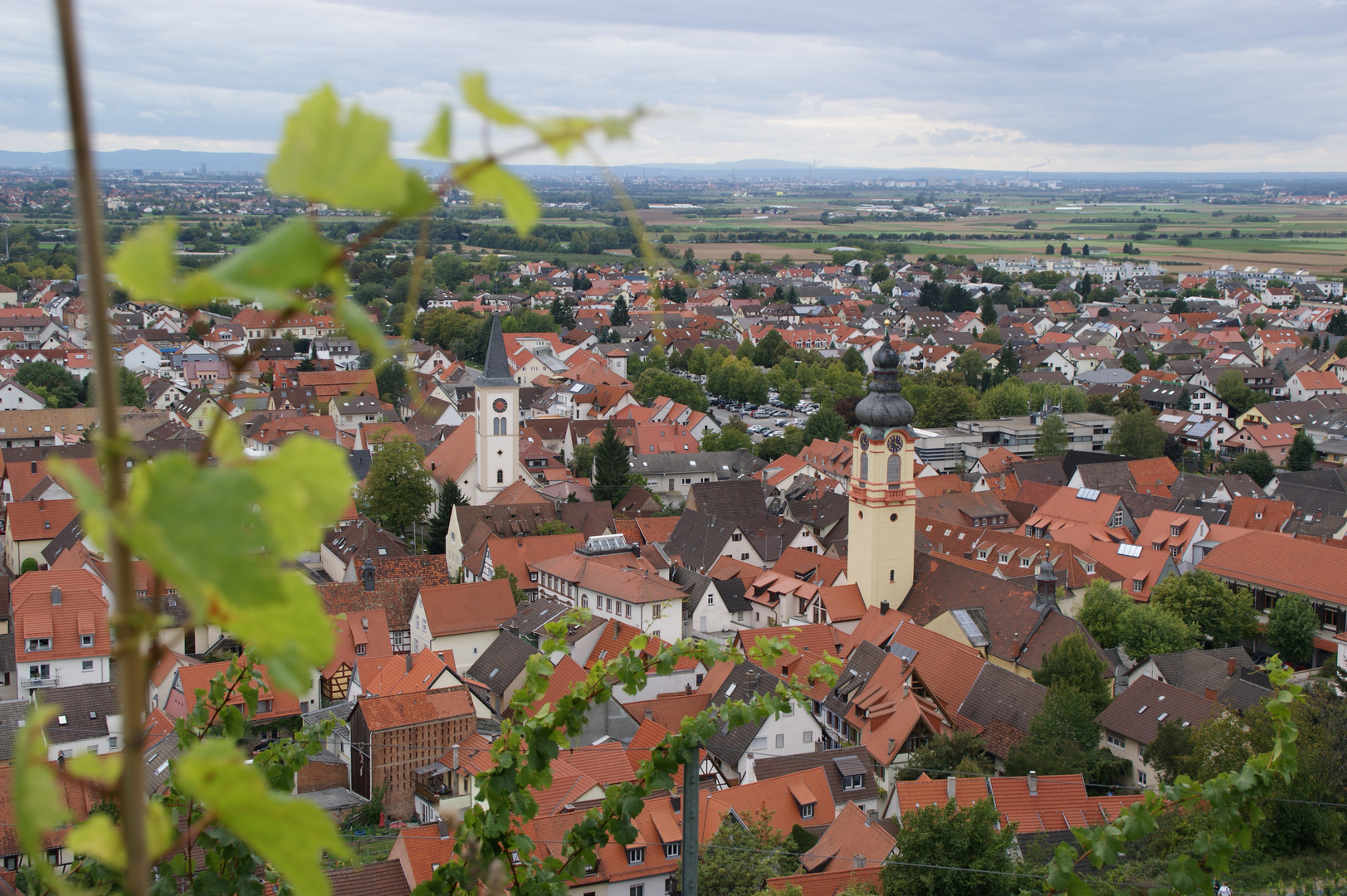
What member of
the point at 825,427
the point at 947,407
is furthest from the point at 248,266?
the point at 947,407

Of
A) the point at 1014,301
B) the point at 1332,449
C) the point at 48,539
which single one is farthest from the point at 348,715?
the point at 1014,301

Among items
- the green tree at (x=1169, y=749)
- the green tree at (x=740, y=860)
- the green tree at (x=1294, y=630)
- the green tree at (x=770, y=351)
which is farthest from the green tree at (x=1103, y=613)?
the green tree at (x=770, y=351)

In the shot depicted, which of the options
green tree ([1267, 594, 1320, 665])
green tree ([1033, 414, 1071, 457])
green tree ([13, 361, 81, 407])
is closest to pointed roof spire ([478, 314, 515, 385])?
green tree ([1033, 414, 1071, 457])

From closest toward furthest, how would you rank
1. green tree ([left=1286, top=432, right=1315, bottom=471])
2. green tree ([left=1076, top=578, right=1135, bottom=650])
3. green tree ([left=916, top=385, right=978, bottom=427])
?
green tree ([left=1076, top=578, right=1135, bottom=650]) → green tree ([left=1286, top=432, right=1315, bottom=471]) → green tree ([left=916, top=385, right=978, bottom=427])

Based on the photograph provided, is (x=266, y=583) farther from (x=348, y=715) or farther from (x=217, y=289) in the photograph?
(x=348, y=715)

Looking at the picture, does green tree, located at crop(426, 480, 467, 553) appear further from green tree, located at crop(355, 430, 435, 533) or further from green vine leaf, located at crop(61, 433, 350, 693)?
green vine leaf, located at crop(61, 433, 350, 693)

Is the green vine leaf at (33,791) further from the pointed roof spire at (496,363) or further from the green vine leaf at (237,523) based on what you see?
the pointed roof spire at (496,363)

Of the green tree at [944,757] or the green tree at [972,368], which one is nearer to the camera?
the green tree at [944,757]
